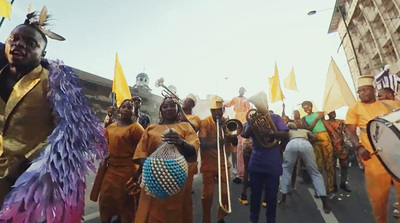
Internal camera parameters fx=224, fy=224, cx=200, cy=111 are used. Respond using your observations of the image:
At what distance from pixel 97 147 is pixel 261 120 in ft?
8.26

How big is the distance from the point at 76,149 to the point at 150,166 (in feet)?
2.06

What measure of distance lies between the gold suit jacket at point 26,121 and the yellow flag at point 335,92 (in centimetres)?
751

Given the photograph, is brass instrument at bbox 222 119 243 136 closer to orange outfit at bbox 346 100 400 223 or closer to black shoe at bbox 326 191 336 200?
orange outfit at bbox 346 100 400 223

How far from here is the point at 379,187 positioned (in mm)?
2951

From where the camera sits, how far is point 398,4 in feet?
51.9

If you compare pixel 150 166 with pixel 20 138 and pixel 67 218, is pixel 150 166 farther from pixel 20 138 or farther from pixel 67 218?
pixel 20 138

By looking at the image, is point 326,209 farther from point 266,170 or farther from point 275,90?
point 275,90

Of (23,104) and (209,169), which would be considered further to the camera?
(209,169)

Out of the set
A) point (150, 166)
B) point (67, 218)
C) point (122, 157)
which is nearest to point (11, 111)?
point (67, 218)

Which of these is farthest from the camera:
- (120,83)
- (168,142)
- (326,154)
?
(120,83)

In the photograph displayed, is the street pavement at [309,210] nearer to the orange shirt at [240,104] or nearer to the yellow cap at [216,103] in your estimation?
the yellow cap at [216,103]

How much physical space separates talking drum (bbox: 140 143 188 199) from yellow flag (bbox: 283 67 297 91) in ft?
31.5

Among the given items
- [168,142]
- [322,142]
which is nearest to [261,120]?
[168,142]

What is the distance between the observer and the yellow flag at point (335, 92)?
7195 millimetres
